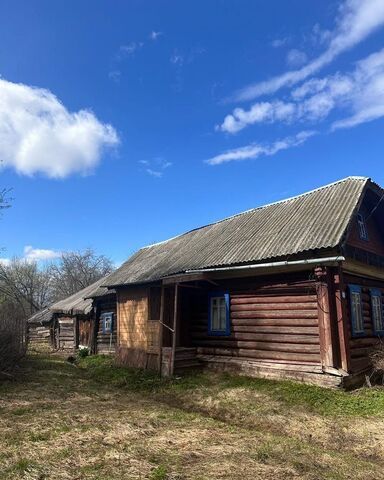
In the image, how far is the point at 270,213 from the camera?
1480 cm

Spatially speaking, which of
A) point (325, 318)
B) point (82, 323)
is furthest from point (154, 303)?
point (82, 323)

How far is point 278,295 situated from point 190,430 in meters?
5.36

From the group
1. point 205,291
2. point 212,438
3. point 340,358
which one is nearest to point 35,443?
point 212,438

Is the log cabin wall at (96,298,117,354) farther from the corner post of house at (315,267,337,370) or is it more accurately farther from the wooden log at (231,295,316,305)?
the corner post of house at (315,267,337,370)

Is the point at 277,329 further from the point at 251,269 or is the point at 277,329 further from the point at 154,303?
the point at 154,303

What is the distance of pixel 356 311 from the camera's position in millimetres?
11562

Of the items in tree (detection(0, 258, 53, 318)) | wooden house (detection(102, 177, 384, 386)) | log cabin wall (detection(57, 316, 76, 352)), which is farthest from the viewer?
tree (detection(0, 258, 53, 318))

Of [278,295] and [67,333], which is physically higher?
[278,295]

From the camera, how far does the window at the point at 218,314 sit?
12.4 metres

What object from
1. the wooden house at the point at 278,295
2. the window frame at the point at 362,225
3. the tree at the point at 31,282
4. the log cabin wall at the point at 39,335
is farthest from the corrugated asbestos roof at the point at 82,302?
the tree at the point at 31,282

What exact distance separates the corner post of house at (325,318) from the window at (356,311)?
5.21ft

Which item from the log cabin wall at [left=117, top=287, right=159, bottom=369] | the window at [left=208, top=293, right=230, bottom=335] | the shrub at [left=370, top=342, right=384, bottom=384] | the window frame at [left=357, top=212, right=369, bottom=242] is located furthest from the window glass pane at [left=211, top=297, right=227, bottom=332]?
the window frame at [left=357, top=212, right=369, bottom=242]

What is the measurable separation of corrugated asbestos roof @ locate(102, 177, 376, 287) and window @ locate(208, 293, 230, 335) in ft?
3.85

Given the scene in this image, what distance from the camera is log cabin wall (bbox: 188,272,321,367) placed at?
34.1 ft
